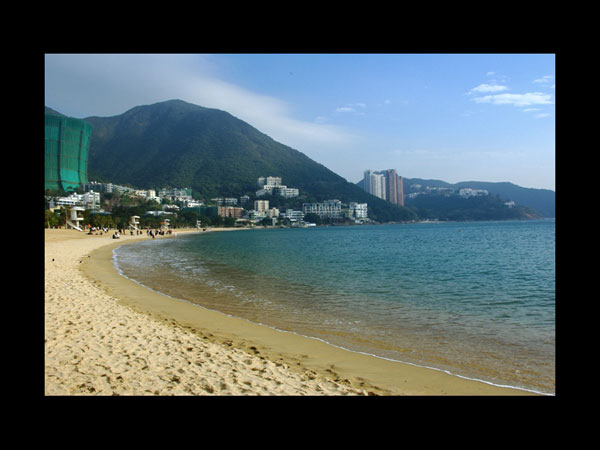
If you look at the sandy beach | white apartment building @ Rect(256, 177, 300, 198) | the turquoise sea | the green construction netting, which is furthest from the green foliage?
the sandy beach

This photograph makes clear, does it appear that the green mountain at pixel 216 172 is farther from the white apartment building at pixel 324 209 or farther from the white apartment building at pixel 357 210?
the white apartment building at pixel 324 209

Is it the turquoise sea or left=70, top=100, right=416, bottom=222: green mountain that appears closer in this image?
the turquoise sea

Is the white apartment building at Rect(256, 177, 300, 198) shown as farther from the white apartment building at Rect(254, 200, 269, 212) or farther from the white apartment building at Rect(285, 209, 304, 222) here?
the white apartment building at Rect(285, 209, 304, 222)

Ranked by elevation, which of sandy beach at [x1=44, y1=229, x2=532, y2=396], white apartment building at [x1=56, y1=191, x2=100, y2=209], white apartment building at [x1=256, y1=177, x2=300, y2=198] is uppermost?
white apartment building at [x1=256, y1=177, x2=300, y2=198]

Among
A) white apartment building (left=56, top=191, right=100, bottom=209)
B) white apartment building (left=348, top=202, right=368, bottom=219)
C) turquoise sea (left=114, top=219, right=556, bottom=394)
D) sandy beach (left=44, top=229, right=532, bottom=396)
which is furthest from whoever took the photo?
white apartment building (left=348, top=202, right=368, bottom=219)

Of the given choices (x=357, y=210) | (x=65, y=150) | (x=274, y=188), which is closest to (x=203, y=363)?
(x=65, y=150)

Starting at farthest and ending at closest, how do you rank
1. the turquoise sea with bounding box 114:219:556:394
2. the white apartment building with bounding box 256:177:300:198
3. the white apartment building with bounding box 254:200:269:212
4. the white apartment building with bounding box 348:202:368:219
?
the white apartment building with bounding box 256:177:300:198 < the white apartment building with bounding box 348:202:368:219 < the white apartment building with bounding box 254:200:269:212 < the turquoise sea with bounding box 114:219:556:394

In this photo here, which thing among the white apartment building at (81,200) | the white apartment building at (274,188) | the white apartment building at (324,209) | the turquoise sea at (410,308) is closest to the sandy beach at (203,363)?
the turquoise sea at (410,308)
